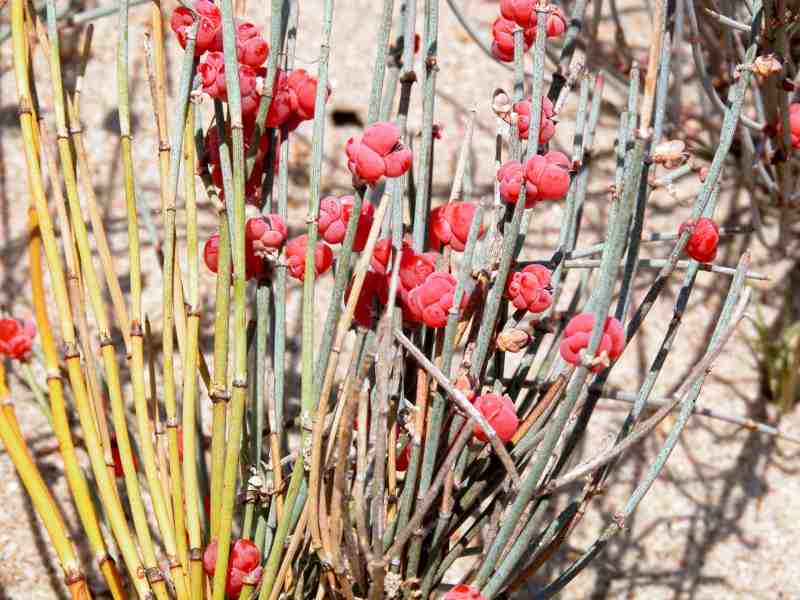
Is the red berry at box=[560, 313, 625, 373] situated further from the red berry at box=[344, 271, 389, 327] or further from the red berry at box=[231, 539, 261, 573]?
the red berry at box=[231, 539, 261, 573]

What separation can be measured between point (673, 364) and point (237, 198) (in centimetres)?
91

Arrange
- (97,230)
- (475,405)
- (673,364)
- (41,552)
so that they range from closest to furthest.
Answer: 1. (475,405)
2. (97,230)
3. (41,552)
4. (673,364)

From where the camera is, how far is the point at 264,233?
2.69 feet

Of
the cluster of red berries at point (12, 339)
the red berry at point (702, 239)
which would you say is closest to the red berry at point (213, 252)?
the cluster of red berries at point (12, 339)

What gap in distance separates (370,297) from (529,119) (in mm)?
189

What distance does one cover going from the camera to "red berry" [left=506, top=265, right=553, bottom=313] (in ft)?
2.53

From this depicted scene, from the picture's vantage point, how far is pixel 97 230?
0.91 meters

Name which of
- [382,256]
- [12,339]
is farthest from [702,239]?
[12,339]

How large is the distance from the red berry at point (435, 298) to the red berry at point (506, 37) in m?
0.21

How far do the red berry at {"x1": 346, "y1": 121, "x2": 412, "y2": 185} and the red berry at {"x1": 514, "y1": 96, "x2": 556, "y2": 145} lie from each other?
0.13 m

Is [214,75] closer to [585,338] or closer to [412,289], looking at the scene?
[412,289]

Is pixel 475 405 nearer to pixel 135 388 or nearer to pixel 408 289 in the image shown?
pixel 408 289

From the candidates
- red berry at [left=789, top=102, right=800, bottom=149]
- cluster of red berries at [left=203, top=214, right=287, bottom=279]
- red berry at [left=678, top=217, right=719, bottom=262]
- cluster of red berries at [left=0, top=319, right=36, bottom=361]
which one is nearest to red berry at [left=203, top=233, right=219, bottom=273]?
cluster of red berries at [left=203, top=214, right=287, bottom=279]

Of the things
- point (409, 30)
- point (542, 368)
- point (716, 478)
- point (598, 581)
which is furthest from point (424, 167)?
point (716, 478)
